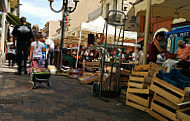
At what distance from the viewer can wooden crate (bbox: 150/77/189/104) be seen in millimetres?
3902

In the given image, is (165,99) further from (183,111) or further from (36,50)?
(36,50)

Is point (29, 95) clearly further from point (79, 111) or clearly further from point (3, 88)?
point (79, 111)

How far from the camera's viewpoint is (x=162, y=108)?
4.23 m

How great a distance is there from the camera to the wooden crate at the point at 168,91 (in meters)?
3.90

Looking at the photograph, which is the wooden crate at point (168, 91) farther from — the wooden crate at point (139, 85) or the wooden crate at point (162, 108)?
the wooden crate at point (139, 85)

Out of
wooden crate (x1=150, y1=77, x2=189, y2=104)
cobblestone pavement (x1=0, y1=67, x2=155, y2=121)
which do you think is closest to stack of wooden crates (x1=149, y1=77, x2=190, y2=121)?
wooden crate (x1=150, y1=77, x2=189, y2=104)

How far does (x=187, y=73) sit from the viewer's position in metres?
6.31

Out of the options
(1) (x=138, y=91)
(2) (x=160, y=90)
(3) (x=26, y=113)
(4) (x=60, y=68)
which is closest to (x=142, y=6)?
(1) (x=138, y=91)

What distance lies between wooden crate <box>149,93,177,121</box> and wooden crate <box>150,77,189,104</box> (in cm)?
9

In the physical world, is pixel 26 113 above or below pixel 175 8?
below

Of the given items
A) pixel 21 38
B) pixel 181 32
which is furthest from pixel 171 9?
pixel 21 38

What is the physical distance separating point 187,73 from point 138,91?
1831 millimetres

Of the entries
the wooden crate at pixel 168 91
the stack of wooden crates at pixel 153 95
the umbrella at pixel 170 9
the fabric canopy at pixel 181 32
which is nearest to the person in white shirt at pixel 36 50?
the umbrella at pixel 170 9

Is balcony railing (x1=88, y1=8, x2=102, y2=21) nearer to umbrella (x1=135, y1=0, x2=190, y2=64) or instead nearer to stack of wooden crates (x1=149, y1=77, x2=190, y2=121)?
umbrella (x1=135, y1=0, x2=190, y2=64)
